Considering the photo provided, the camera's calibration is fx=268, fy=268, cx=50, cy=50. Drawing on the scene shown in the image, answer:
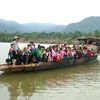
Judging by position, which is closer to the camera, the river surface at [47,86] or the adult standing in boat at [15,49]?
the river surface at [47,86]

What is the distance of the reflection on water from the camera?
866cm

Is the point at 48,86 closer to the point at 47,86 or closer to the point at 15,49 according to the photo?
the point at 47,86

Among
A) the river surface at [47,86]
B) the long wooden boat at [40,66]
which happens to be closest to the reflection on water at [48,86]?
the river surface at [47,86]

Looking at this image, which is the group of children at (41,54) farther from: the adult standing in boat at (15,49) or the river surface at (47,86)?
the river surface at (47,86)

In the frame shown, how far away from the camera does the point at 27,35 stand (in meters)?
86.6

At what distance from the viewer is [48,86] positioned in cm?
1012

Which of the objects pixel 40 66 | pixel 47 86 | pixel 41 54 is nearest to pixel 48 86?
Answer: pixel 47 86

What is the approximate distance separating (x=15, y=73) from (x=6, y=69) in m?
0.85

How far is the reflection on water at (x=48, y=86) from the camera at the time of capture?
28.4ft

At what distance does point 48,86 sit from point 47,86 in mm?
38

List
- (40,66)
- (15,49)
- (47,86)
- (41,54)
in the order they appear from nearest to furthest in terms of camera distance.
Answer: (47,86) → (15,49) → (40,66) → (41,54)

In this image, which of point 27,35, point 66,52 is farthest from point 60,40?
point 66,52

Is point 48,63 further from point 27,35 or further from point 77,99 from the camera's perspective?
point 27,35

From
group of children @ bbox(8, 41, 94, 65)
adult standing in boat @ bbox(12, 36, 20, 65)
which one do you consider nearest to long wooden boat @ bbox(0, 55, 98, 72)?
group of children @ bbox(8, 41, 94, 65)
